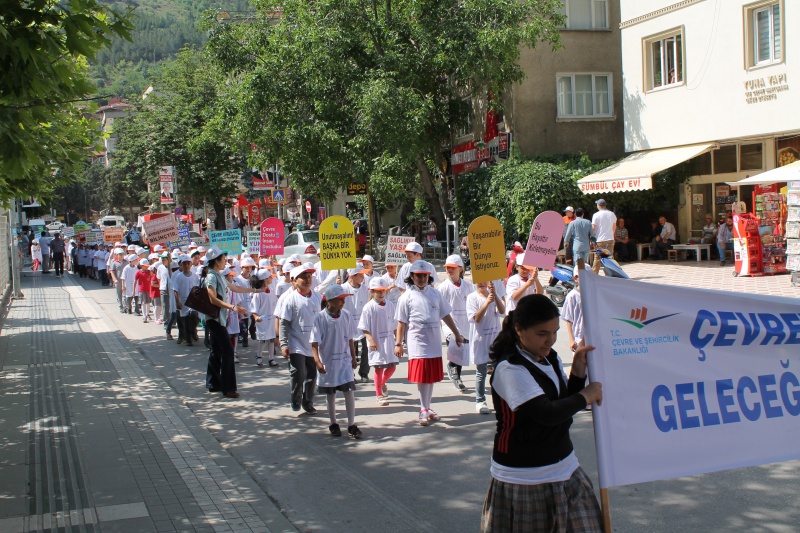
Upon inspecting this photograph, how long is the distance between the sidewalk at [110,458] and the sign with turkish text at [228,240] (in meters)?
3.65

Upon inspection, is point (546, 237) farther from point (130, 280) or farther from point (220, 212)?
point (220, 212)

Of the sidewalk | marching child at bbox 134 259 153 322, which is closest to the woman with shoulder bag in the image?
the sidewalk

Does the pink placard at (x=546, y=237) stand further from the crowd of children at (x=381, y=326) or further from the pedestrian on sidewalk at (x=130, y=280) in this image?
the pedestrian on sidewalk at (x=130, y=280)

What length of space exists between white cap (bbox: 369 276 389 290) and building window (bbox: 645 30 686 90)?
15.4 m

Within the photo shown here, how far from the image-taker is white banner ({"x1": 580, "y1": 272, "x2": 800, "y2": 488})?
428 cm

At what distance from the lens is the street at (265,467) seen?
613 cm

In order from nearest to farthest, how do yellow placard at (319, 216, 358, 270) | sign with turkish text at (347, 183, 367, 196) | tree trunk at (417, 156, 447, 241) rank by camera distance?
1. yellow placard at (319, 216, 358, 270)
2. sign with turkish text at (347, 183, 367, 196)
3. tree trunk at (417, 156, 447, 241)

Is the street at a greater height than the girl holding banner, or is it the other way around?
the girl holding banner

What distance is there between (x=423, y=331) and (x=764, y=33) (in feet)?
52.9

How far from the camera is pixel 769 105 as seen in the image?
20453 millimetres

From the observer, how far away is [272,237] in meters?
17.0

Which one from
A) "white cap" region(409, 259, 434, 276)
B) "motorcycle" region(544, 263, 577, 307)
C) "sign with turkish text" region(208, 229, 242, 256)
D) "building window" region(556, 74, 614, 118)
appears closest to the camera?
"white cap" region(409, 259, 434, 276)

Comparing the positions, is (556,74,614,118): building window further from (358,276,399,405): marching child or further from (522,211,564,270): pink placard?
(522,211,564,270): pink placard

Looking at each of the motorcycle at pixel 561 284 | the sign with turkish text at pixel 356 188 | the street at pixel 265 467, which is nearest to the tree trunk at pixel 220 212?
the sign with turkish text at pixel 356 188
